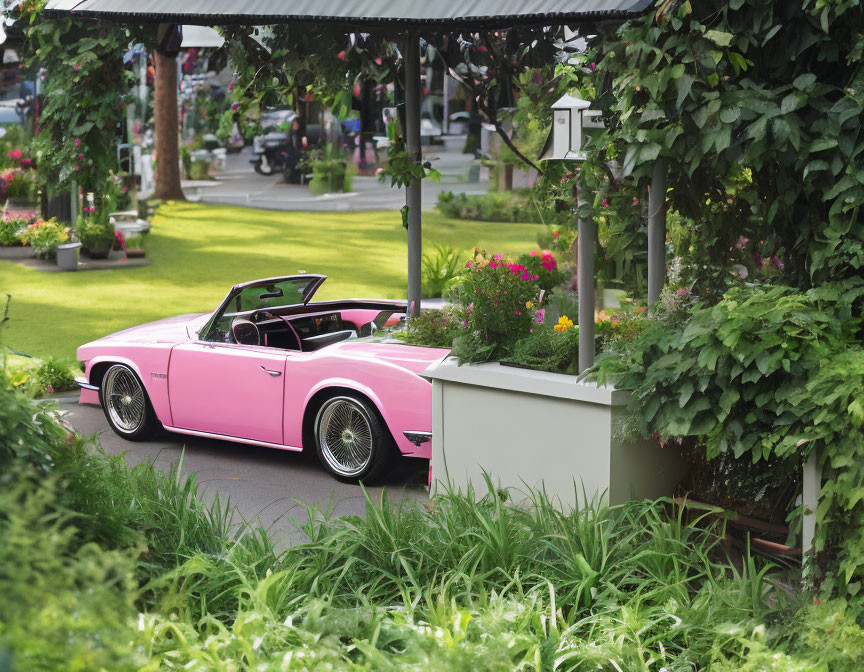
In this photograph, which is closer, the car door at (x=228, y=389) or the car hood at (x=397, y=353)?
the car hood at (x=397, y=353)

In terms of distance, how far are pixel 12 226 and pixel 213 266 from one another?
328 cm

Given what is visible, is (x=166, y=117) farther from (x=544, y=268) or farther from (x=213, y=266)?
(x=544, y=268)

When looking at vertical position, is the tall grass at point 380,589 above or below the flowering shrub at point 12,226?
below

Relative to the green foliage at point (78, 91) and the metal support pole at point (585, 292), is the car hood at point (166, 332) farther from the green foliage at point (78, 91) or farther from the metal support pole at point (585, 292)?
the metal support pole at point (585, 292)

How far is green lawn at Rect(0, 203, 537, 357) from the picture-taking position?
13.5m

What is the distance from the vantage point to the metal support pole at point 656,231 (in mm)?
5480

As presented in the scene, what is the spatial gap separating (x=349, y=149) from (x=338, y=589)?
26.9 m

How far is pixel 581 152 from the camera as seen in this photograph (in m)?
5.60

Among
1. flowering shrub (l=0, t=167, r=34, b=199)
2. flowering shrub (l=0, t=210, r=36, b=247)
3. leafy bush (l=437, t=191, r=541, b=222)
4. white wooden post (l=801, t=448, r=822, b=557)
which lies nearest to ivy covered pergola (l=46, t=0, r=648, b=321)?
white wooden post (l=801, t=448, r=822, b=557)

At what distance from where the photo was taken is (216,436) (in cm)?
770

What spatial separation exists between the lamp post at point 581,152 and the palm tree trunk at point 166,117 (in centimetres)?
1878

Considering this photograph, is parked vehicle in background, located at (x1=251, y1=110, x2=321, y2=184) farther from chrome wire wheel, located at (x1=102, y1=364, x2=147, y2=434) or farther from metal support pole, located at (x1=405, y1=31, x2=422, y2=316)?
chrome wire wheel, located at (x1=102, y1=364, x2=147, y2=434)

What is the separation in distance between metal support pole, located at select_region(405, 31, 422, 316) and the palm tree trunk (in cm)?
1586

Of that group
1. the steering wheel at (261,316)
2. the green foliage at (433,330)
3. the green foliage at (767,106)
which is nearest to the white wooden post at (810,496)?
the green foliage at (767,106)
